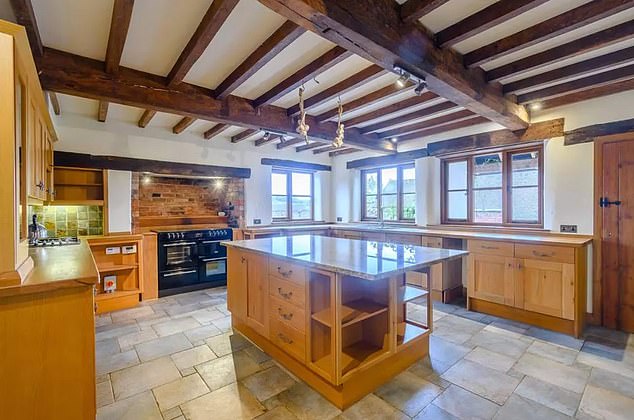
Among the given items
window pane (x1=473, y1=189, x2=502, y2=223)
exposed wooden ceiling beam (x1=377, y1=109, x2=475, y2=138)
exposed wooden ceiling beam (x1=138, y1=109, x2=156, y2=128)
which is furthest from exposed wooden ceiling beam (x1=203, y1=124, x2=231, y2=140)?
window pane (x1=473, y1=189, x2=502, y2=223)

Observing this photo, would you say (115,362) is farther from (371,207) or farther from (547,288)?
(371,207)

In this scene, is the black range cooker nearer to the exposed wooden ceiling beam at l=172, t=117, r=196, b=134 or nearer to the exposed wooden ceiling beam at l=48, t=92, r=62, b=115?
the exposed wooden ceiling beam at l=172, t=117, r=196, b=134

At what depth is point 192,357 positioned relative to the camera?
2.68m

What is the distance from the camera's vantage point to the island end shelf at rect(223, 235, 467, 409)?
200cm

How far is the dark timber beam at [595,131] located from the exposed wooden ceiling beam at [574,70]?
0.92 meters

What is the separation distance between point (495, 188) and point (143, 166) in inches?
199

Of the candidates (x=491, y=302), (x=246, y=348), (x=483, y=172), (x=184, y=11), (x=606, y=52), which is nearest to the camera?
(x=184, y=11)

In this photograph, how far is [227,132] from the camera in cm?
516

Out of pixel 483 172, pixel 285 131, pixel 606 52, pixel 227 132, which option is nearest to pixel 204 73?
pixel 285 131

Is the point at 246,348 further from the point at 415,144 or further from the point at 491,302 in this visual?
the point at 415,144

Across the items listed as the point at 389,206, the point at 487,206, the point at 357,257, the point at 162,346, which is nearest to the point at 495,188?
the point at 487,206

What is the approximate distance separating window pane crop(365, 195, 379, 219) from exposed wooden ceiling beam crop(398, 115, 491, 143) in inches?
53.9

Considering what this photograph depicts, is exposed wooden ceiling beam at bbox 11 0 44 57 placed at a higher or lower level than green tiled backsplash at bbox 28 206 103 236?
higher

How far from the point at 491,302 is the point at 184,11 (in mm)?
4143
